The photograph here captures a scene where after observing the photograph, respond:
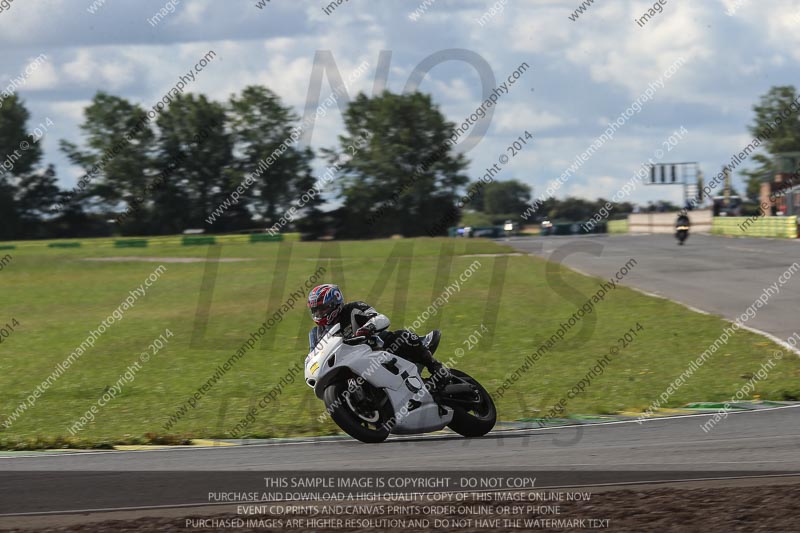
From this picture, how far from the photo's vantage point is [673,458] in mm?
9227

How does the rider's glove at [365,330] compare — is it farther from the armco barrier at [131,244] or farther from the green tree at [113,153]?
the green tree at [113,153]

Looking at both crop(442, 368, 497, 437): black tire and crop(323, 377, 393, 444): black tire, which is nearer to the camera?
crop(323, 377, 393, 444): black tire

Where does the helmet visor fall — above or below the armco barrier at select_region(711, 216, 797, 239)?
above

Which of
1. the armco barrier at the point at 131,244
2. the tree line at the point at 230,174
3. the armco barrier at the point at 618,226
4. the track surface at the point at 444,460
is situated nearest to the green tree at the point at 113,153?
the tree line at the point at 230,174

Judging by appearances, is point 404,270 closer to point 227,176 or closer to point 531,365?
point 531,365

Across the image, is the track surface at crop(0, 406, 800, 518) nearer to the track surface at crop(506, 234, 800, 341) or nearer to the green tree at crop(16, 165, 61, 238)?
the track surface at crop(506, 234, 800, 341)

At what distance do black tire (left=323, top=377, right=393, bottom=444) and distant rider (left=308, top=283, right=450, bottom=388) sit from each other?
47 centimetres

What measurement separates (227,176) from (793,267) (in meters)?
74.1

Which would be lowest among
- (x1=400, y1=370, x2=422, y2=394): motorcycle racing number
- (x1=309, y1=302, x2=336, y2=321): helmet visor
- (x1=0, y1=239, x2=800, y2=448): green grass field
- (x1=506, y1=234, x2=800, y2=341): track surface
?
(x1=0, y1=239, x2=800, y2=448): green grass field

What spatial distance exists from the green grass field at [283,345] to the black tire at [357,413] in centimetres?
227

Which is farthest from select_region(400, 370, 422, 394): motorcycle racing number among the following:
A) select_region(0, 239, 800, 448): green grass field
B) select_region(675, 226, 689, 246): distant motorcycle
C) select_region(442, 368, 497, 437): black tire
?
select_region(675, 226, 689, 246): distant motorcycle

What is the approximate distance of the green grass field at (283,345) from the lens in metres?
14.8

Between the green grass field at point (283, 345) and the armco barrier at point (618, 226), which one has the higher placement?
the green grass field at point (283, 345)

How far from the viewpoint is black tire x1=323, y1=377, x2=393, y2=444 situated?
32.7 feet
